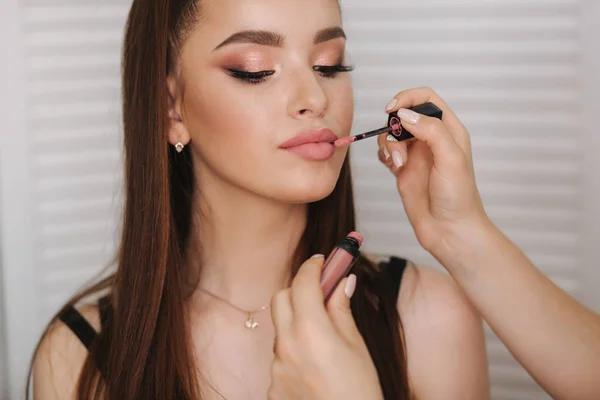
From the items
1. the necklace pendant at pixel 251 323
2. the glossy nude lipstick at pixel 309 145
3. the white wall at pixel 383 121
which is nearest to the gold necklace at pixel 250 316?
the necklace pendant at pixel 251 323

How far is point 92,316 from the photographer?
4.50 feet

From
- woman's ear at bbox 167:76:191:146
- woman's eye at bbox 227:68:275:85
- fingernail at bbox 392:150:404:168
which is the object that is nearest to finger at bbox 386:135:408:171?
fingernail at bbox 392:150:404:168

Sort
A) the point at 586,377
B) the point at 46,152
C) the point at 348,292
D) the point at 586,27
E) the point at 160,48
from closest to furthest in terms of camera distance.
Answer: the point at 348,292
the point at 586,377
the point at 160,48
the point at 586,27
the point at 46,152

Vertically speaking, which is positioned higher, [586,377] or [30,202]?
[30,202]

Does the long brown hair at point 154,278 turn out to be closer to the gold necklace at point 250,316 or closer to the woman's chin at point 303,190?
the gold necklace at point 250,316

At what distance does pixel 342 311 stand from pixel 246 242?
0.39 metres

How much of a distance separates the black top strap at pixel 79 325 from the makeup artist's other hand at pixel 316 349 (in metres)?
0.50

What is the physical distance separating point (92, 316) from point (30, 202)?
553 millimetres

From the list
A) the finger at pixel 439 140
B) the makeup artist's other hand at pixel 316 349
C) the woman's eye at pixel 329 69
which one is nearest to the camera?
the makeup artist's other hand at pixel 316 349

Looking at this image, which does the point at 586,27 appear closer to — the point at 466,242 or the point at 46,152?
the point at 466,242

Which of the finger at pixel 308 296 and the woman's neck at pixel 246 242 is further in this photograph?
the woman's neck at pixel 246 242

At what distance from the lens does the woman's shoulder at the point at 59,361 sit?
4.30ft

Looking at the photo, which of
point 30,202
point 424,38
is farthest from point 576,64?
point 30,202

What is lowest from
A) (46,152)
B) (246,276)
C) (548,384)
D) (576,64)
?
(548,384)
